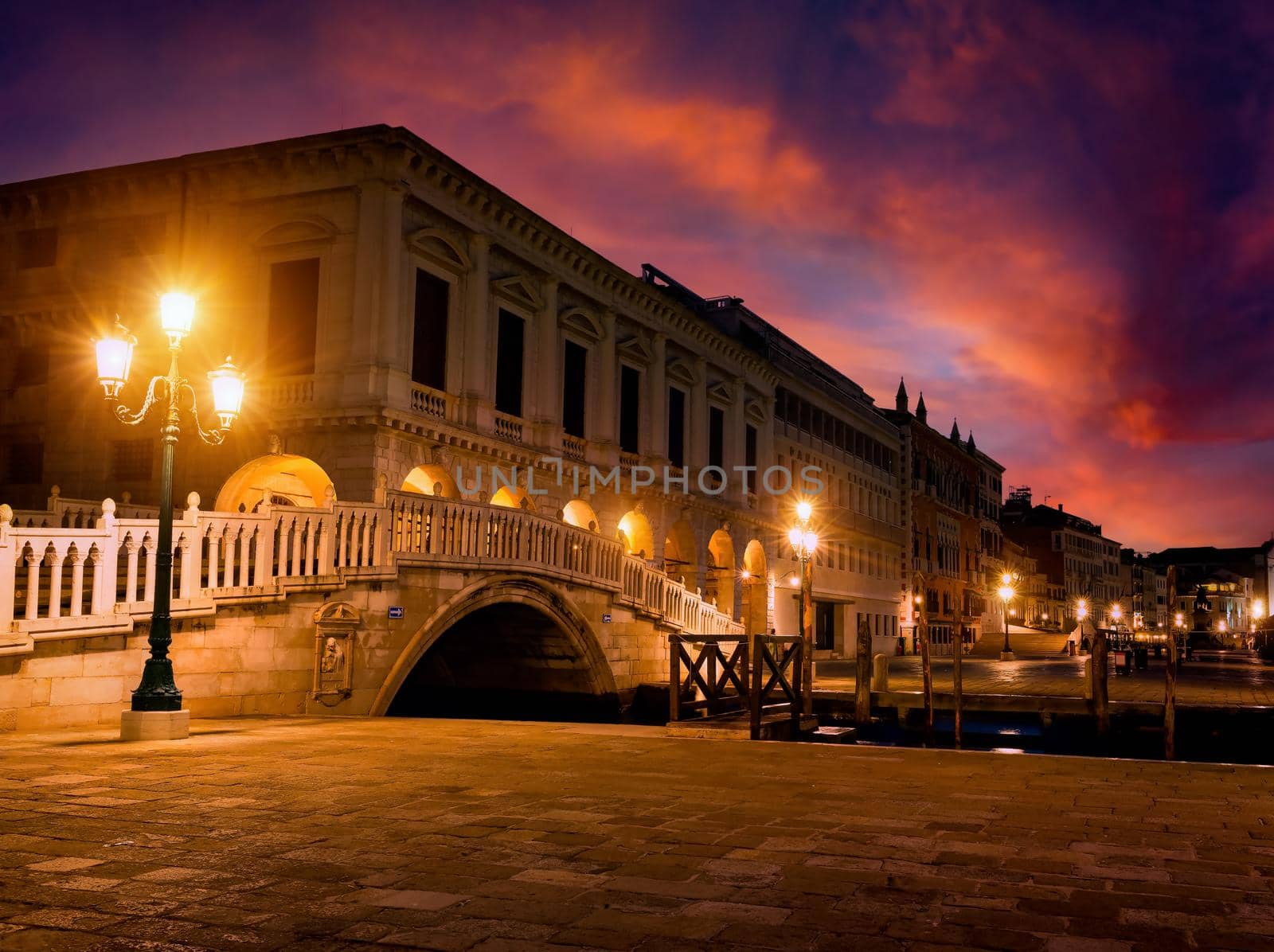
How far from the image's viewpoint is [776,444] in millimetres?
45656

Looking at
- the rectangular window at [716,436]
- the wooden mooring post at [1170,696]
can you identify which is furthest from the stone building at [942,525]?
the wooden mooring post at [1170,696]

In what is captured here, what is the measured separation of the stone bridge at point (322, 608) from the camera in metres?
12.5

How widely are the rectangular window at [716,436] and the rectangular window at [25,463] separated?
68.4 ft

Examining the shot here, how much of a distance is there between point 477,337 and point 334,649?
470 inches

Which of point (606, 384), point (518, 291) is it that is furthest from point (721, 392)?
point (518, 291)

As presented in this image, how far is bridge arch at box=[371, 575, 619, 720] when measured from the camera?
833 inches

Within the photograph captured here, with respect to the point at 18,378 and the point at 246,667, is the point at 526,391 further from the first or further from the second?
the point at 246,667

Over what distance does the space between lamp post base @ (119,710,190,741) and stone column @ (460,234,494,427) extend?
15179 millimetres

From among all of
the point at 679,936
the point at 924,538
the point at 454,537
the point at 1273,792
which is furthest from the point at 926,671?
the point at 924,538

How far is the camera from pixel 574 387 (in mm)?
31266

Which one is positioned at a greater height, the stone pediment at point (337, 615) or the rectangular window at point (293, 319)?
the rectangular window at point (293, 319)

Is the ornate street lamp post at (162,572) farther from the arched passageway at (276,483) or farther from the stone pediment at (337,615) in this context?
the arched passageway at (276,483)

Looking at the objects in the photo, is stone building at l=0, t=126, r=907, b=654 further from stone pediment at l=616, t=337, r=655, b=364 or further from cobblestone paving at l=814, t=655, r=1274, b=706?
cobblestone paving at l=814, t=655, r=1274, b=706

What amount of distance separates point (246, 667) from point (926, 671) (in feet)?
39.8
